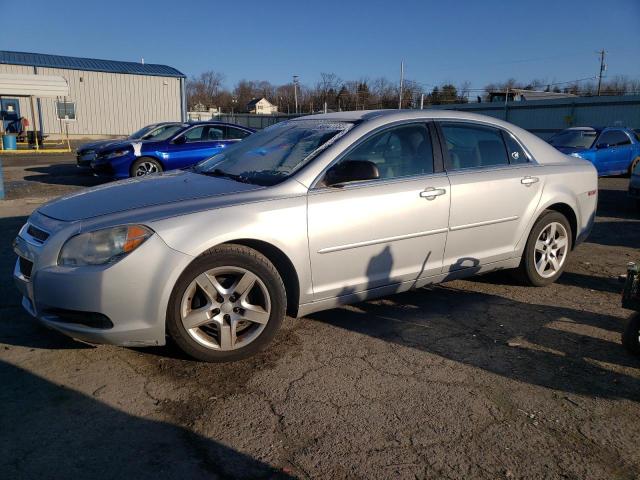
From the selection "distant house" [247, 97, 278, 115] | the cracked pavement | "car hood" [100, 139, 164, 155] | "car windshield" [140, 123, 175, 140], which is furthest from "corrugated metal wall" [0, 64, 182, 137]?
"distant house" [247, 97, 278, 115]

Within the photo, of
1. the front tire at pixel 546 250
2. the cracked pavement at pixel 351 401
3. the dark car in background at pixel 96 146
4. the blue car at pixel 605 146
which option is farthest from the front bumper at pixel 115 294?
the blue car at pixel 605 146

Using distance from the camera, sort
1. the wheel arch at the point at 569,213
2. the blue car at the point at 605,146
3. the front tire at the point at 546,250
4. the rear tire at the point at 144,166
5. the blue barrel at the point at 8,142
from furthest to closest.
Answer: the blue barrel at the point at 8,142 → the blue car at the point at 605,146 → the rear tire at the point at 144,166 → the wheel arch at the point at 569,213 → the front tire at the point at 546,250

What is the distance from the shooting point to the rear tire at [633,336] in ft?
10.6

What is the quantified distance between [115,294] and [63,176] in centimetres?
Answer: 1214

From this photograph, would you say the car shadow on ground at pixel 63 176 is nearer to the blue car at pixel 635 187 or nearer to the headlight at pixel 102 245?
the headlight at pixel 102 245

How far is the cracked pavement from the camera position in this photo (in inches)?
90.5

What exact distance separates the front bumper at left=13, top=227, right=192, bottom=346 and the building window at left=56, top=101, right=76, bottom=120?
28992 mm

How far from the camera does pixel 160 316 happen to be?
2934 mm

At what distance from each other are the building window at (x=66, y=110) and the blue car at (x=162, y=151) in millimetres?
19984

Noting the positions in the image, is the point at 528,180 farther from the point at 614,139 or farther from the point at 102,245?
the point at 614,139

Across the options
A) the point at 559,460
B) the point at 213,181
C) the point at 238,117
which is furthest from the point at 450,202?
the point at 238,117

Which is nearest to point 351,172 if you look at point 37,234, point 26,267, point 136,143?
point 37,234

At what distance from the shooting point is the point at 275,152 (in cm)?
397

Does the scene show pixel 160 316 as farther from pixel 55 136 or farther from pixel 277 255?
pixel 55 136
